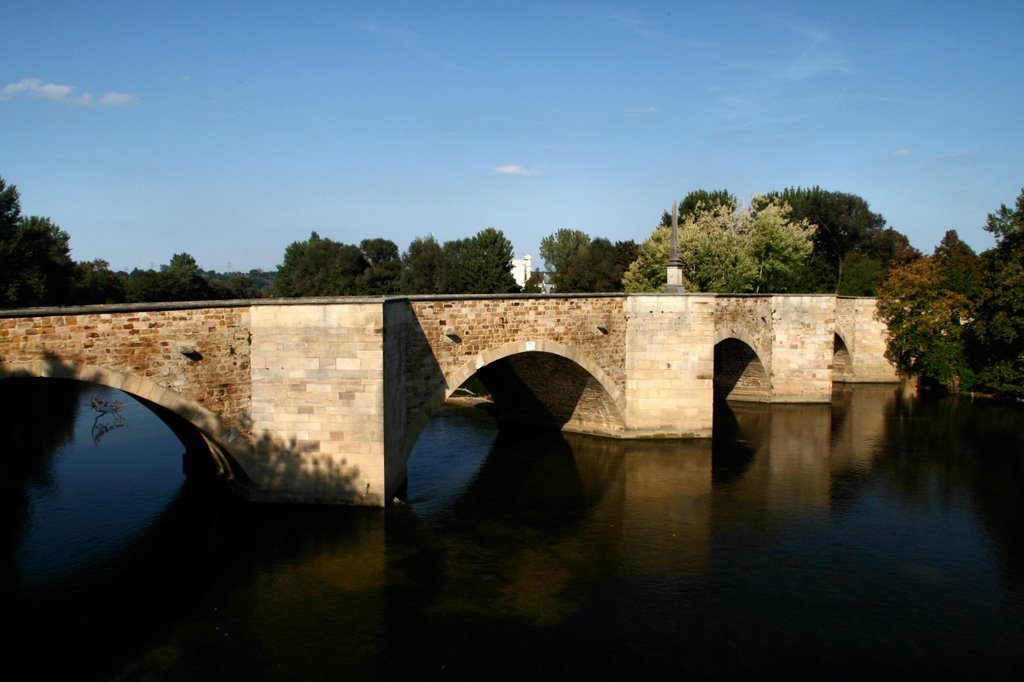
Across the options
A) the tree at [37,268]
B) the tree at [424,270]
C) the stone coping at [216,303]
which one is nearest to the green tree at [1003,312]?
the stone coping at [216,303]

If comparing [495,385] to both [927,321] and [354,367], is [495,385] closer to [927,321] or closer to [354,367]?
[354,367]

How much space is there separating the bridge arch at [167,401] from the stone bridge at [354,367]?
2 cm

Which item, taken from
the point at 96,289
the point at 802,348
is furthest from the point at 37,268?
the point at 802,348

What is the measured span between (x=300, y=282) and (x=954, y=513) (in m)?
59.9

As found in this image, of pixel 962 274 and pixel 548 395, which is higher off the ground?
pixel 962 274

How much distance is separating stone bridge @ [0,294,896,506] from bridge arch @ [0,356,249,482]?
23mm

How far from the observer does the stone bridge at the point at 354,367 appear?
1170 cm

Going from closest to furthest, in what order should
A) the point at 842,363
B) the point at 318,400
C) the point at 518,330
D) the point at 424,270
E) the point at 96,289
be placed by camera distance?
the point at 318,400 < the point at 518,330 < the point at 842,363 < the point at 96,289 < the point at 424,270

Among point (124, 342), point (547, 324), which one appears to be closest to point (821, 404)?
point (547, 324)

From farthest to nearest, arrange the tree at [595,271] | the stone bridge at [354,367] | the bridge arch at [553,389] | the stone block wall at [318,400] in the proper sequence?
1. the tree at [595,271]
2. the bridge arch at [553,389]
3. the stone block wall at [318,400]
4. the stone bridge at [354,367]

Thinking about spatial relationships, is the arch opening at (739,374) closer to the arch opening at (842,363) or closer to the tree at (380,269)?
the arch opening at (842,363)

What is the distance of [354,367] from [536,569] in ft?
16.8

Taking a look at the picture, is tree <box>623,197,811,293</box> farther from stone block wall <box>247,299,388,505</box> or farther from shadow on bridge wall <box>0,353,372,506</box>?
shadow on bridge wall <box>0,353,372,506</box>

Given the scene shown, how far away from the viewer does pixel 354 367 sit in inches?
516
